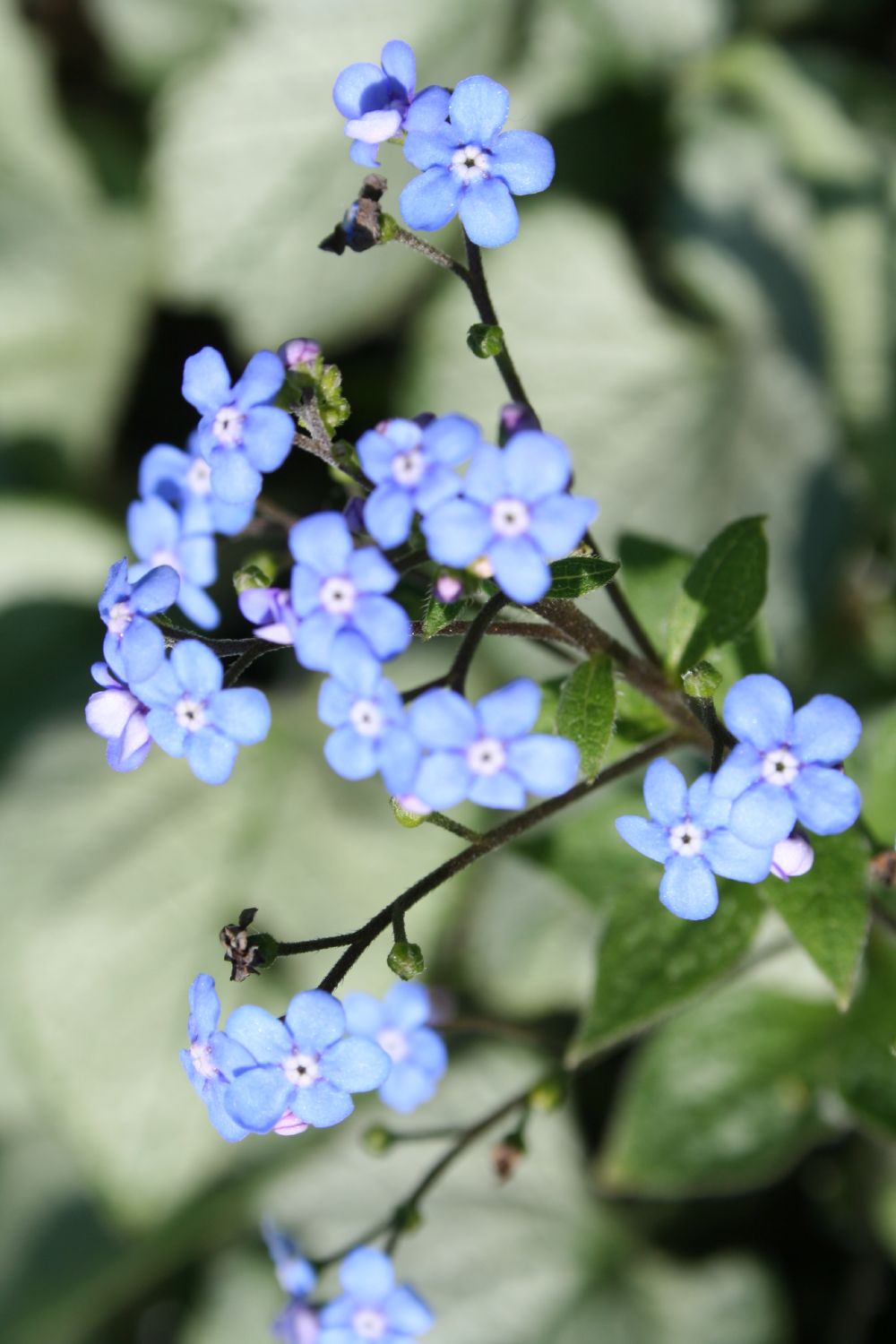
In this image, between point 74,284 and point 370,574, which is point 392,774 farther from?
point 74,284

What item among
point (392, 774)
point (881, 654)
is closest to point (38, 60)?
point (881, 654)

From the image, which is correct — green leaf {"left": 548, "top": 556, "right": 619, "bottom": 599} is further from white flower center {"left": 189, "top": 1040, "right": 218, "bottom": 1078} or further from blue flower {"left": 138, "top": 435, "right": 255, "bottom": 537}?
white flower center {"left": 189, "top": 1040, "right": 218, "bottom": 1078}

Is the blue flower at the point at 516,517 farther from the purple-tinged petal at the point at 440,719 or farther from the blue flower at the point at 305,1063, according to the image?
the blue flower at the point at 305,1063

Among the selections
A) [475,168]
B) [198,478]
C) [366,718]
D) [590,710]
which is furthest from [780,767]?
[198,478]

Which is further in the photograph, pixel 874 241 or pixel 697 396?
pixel 697 396

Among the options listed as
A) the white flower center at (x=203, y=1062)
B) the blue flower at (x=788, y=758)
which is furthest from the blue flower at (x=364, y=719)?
the white flower center at (x=203, y=1062)

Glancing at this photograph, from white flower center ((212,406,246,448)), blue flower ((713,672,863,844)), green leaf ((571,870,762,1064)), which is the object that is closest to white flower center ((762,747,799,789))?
blue flower ((713,672,863,844))

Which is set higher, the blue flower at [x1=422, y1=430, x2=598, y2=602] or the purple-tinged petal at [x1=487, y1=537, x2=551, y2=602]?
the blue flower at [x1=422, y1=430, x2=598, y2=602]
